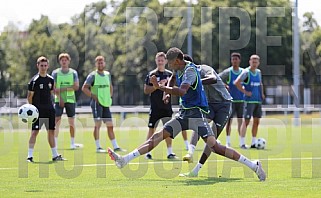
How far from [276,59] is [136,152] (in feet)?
141

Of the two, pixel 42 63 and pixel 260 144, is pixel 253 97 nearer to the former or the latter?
pixel 260 144

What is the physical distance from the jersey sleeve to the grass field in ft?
5.25

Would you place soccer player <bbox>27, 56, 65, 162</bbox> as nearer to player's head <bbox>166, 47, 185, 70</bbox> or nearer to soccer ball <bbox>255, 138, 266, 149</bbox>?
player's head <bbox>166, 47, 185, 70</bbox>

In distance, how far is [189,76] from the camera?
11.5 meters

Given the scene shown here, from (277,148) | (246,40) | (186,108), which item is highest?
(246,40)

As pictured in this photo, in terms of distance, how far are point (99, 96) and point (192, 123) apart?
739 cm

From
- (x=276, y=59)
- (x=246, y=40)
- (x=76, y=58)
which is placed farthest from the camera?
(x=276, y=59)

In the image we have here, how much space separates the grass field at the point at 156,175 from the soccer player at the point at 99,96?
65 centimetres

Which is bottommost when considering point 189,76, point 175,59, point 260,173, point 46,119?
point 260,173

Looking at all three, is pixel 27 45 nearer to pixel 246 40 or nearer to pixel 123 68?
pixel 123 68

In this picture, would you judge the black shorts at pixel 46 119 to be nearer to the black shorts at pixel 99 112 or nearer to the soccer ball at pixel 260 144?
the black shorts at pixel 99 112

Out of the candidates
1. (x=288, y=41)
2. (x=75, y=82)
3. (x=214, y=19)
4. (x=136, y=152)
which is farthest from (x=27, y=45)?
(x=136, y=152)

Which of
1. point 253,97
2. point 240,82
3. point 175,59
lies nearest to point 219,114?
point 175,59

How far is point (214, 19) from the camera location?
4769 centimetres
